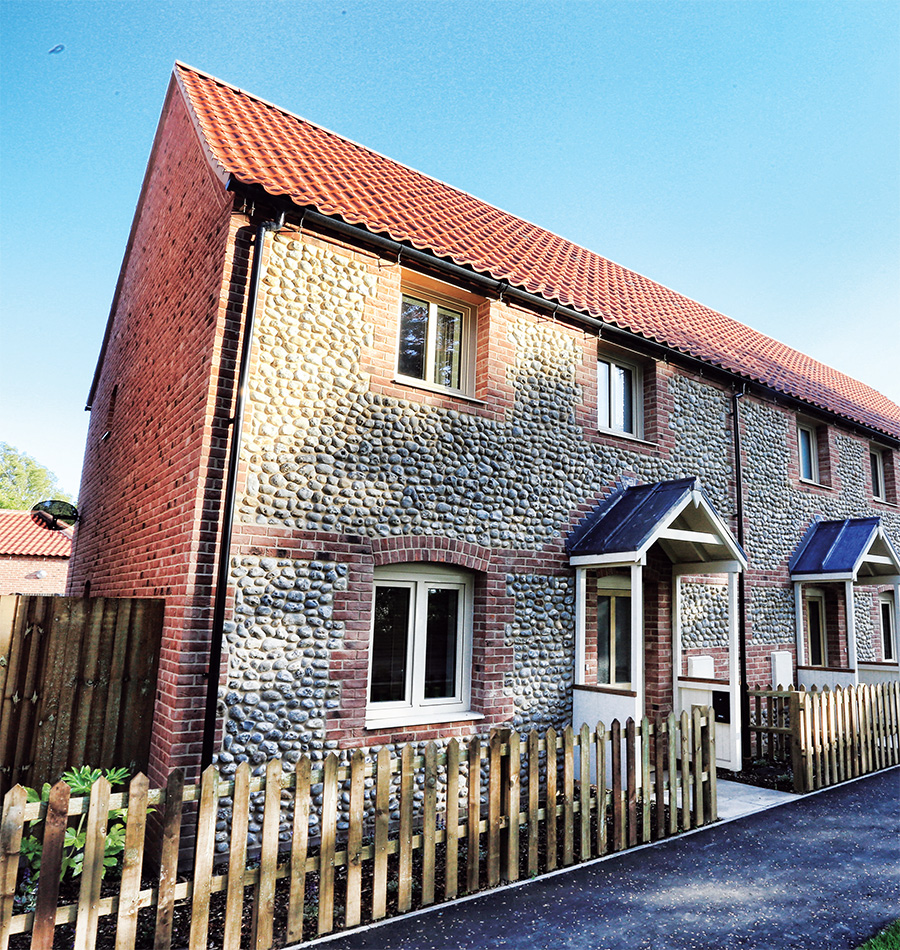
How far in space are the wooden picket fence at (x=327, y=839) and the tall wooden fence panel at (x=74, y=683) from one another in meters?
0.60

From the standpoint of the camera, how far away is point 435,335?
827 centimetres

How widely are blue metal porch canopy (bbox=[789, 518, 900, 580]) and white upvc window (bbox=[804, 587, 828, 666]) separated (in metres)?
1.08

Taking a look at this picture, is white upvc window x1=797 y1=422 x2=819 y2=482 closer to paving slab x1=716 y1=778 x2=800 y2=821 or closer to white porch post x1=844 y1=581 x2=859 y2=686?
white porch post x1=844 y1=581 x2=859 y2=686

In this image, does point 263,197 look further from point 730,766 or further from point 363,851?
point 730,766

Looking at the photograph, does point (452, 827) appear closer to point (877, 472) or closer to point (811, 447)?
point (811, 447)

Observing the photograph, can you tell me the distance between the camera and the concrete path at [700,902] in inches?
175

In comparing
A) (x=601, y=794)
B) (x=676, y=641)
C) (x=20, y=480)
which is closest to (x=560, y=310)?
(x=676, y=641)

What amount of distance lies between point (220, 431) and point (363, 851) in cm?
380

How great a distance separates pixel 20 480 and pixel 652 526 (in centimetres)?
6371

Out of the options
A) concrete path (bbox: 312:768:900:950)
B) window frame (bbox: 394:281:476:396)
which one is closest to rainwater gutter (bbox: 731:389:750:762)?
concrete path (bbox: 312:768:900:950)

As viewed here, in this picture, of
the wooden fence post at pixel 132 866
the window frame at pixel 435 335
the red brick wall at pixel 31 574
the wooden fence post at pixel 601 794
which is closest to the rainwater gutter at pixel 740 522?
the wooden fence post at pixel 601 794

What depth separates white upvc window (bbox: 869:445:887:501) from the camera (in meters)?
15.6

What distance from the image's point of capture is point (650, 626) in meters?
9.85

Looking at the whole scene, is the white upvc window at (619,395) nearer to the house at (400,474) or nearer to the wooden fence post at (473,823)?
the house at (400,474)
